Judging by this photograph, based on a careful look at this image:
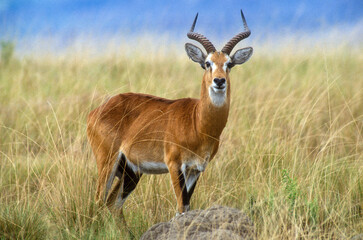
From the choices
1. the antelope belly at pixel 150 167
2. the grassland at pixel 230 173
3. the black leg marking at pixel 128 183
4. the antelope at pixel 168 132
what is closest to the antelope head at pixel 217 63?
the antelope at pixel 168 132

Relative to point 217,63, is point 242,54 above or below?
above

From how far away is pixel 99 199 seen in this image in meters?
7.23

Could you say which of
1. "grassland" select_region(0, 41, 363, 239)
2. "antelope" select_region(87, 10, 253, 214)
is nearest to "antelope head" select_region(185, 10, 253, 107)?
"antelope" select_region(87, 10, 253, 214)

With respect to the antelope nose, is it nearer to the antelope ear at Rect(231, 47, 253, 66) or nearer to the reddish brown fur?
the reddish brown fur

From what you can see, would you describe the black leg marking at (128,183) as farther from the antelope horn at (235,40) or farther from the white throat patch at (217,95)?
the antelope horn at (235,40)

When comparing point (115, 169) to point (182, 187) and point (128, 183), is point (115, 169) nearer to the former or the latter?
point (128, 183)

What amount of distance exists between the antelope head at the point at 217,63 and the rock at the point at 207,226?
53.8 inches

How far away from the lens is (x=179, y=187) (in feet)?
21.7

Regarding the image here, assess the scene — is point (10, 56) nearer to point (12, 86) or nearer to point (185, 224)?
point (12, 86)

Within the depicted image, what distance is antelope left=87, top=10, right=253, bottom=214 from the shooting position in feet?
21.9

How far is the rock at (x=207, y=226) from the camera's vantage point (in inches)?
222

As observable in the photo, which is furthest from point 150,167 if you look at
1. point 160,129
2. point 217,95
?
point 217,95

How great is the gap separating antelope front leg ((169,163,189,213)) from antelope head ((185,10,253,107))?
0.90 m

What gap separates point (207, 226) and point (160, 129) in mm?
1769
